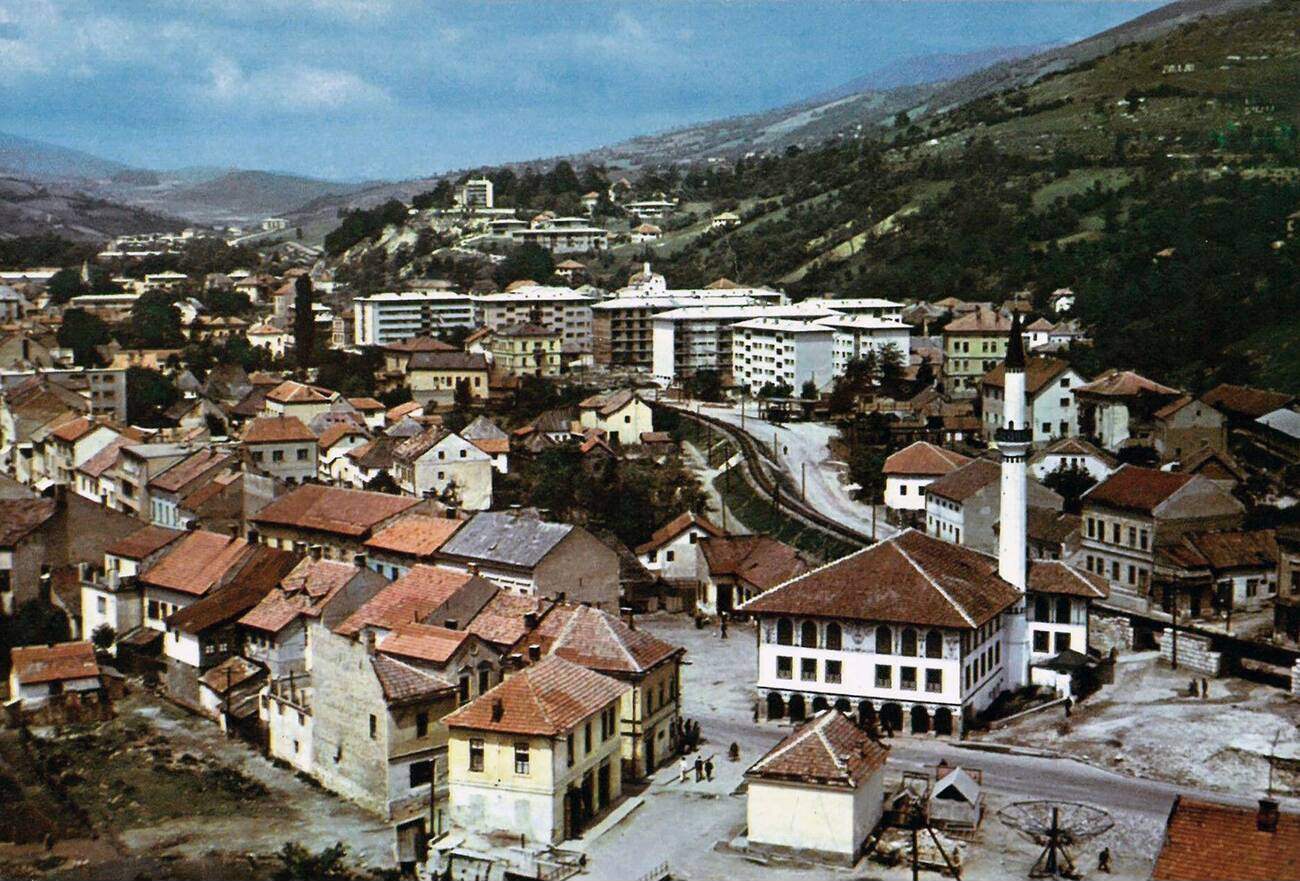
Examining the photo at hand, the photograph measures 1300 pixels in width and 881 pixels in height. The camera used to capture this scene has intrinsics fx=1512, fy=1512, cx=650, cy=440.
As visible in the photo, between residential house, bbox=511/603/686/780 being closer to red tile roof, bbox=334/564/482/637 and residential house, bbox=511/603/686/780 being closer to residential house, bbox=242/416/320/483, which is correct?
red tile roof, bbox=334/564/482/637

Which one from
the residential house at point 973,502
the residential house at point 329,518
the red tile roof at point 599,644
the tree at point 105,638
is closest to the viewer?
the red tile roof at point 599,644

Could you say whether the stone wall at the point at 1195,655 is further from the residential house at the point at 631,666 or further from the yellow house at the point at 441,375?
the yellow house at the point at 441,375

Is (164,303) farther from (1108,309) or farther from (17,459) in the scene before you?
(1108,309)

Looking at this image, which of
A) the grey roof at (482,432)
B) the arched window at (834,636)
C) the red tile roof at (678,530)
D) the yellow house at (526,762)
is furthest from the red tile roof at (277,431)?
the yellow house at (526,762)

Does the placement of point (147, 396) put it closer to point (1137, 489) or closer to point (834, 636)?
point (1137, 489)

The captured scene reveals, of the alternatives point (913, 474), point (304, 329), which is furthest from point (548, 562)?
point (304, 329)
